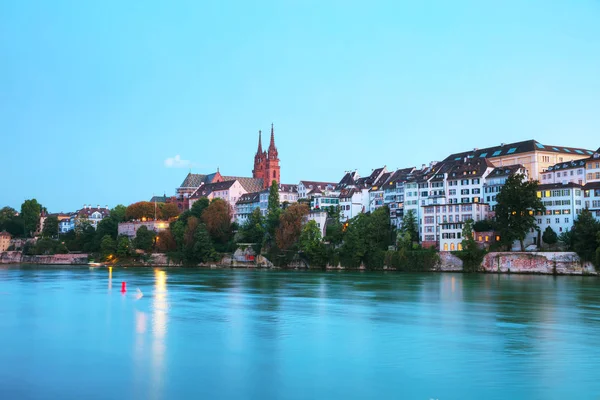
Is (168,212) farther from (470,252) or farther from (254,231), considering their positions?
(470,252)

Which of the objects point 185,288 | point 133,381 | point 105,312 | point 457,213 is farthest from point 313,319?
point 457,213

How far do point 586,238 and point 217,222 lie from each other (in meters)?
58.2

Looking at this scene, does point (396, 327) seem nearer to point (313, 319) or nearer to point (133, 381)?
point (313, 319)

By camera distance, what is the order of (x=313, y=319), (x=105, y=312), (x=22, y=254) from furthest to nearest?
(x=22, y=254), (x=105, y=312), (x=313, y=319)

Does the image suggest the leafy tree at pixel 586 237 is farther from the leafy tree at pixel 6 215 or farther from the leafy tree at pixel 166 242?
the leafy tree at pixel 6 215

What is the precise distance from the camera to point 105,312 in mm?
35594

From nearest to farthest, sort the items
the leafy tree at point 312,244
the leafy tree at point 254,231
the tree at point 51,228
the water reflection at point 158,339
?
the water reflection at point 158,339 < the leafy tree at point 312,244 < the leafy tree at point 254,231 < the tree at point 51,228

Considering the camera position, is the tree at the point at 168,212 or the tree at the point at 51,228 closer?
the tree at the point at 168,212

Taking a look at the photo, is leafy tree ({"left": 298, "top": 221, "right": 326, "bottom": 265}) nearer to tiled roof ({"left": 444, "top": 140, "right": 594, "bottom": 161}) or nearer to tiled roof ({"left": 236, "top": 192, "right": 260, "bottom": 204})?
tiled roof ({"left": 444, "top": 140, "right": 594, "bottom": 161})

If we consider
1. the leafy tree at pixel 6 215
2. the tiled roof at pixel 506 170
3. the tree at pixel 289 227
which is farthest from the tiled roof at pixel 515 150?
the leafy tree at pixel 6 215

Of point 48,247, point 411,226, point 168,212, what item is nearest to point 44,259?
point 48,247

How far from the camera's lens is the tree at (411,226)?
77250mm

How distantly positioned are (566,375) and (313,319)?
15.1 meters

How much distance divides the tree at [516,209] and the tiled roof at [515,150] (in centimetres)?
1436
